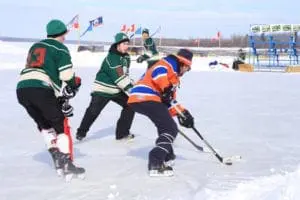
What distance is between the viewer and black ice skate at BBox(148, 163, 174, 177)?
14.5 ft

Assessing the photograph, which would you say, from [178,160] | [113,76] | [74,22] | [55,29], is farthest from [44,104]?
[74,22]

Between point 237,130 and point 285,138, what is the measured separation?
0.78 metres

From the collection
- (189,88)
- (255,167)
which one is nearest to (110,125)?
(255,167)

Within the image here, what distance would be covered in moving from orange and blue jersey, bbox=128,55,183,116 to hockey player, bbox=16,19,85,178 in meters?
0.57

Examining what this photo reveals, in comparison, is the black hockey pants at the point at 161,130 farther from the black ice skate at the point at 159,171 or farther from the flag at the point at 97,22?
the flag at the point at 97,22

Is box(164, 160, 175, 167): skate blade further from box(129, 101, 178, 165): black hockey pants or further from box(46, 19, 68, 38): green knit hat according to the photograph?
box(46, 19, 68, 38): green knit hat

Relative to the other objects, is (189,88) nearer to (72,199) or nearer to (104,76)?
(104,76)

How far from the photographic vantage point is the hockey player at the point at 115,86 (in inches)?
237

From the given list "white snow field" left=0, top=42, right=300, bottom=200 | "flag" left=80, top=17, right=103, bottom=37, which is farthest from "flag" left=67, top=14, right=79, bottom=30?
"white snow field" left=0, top=42, right=300, bottom=200

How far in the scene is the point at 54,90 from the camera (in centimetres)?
439

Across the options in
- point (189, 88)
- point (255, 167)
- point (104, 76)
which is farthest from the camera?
point (189, 88)

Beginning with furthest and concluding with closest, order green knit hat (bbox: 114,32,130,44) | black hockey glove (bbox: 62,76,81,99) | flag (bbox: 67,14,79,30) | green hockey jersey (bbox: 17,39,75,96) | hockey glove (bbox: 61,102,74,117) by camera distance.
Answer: flag (bbox: 67,14,79,30), green knit hat (bbox: 114,32,130,44), hockey glove (bbox: 61,102,74,117), black hockey glove (bbox: 62,76,81,99), green hockey jersey (bbox: 17,39,75,96)

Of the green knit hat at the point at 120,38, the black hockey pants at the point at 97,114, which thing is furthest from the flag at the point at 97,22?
the green knit hat at the point at 120,38

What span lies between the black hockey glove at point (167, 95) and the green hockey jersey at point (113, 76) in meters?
1.45
